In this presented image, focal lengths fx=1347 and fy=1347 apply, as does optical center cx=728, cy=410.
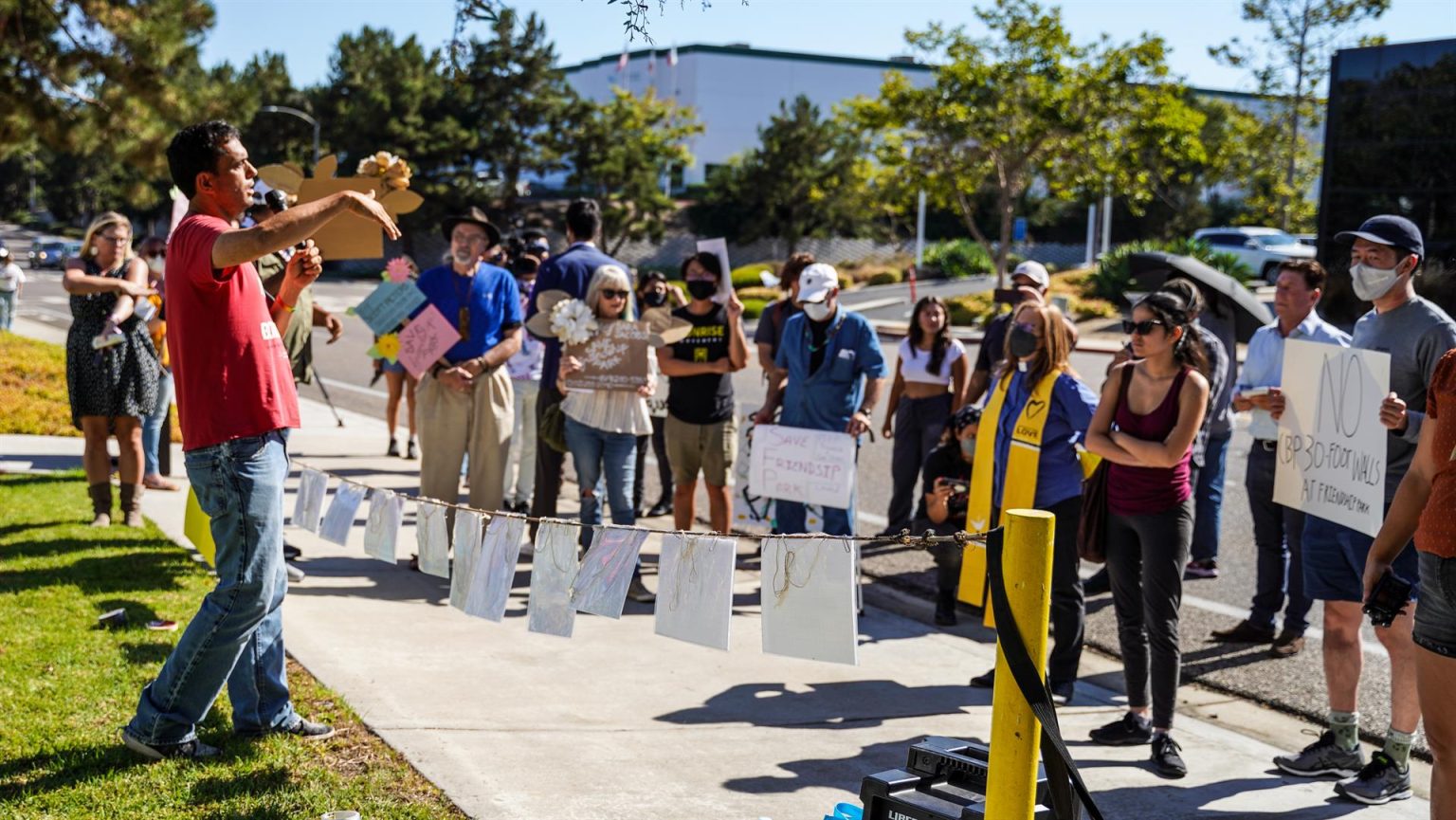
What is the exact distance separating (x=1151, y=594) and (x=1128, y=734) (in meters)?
0.56

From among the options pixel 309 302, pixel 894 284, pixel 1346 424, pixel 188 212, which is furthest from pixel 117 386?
pixel 894 284

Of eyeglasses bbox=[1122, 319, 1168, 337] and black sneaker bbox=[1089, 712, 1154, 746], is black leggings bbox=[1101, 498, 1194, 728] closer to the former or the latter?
black sneaker bbox=[1089, 712, 1154, 746]

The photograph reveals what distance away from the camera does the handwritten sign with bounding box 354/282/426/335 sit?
721cm

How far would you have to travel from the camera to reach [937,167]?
112ft

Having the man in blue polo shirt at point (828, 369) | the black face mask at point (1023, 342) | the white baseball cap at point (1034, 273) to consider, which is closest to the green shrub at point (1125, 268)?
the white baseball cap at point (1034, 273)

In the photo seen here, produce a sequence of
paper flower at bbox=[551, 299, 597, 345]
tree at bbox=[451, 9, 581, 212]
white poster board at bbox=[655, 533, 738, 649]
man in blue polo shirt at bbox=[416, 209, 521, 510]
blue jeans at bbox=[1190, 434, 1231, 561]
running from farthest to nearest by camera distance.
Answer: tree at bbox=[451, 9, 581, 212] < blue jeans at bbox=[1190, 434, 1231, 561] < man in blue polo shirt at bbox=[416, 209, 521, 510] < paper flower at bbox=[551, 299, 597, 345] < white poster board at bbox=[655, 533, 738, 649]

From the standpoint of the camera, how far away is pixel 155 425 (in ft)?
30.3

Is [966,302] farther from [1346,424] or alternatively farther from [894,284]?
[1346,424]

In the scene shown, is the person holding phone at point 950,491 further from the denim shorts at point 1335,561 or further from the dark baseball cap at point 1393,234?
the dark baseball cap at point 1393,234

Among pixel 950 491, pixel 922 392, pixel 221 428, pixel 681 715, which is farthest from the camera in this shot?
pixel 922 392

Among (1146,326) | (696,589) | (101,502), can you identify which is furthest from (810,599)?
(101,502)

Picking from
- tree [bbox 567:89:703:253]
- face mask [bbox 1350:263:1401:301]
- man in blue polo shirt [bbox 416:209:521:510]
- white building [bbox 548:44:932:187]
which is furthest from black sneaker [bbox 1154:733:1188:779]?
white building [bbox 548:44:932:187]

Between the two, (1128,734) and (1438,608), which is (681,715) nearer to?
(1128,734)

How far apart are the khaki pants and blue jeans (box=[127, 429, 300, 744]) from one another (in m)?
3.11
